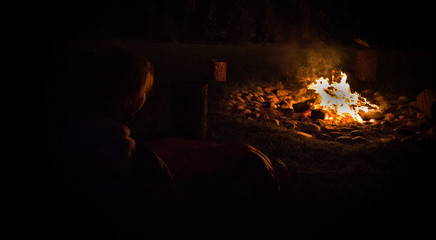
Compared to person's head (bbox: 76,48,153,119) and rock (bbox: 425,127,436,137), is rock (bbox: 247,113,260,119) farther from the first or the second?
person's head (bbox: 76,48,153,119)

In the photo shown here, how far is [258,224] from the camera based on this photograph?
10.5 feet

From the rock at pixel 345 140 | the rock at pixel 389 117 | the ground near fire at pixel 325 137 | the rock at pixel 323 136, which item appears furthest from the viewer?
the rock at pixel 389 117

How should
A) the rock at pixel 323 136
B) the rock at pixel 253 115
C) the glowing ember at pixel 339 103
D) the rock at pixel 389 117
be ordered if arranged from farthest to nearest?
the glowing ember at pixel 339 103 < the rock at pixel 389 117 < the rock at pixel 253 115 < the rock at pixel 323 136

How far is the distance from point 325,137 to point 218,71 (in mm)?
3258

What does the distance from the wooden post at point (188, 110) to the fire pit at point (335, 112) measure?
5.61ft

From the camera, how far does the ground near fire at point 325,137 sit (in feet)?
11.5

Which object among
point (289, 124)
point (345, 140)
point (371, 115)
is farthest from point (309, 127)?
point (371, 115)

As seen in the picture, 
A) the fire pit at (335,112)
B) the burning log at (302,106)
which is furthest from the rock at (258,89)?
the burning log at (302,106)

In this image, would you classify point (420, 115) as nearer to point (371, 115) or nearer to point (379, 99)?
point (371, 115)

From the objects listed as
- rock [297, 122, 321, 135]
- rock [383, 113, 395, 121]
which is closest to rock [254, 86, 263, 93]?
rock [297, 122, 321, 135]

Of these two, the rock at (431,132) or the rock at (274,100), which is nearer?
the rock at (431,132)

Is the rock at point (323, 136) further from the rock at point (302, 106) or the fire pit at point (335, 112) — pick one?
the rock at point (302, 106)

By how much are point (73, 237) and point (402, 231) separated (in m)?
2.59

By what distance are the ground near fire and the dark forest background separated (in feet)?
2.87
